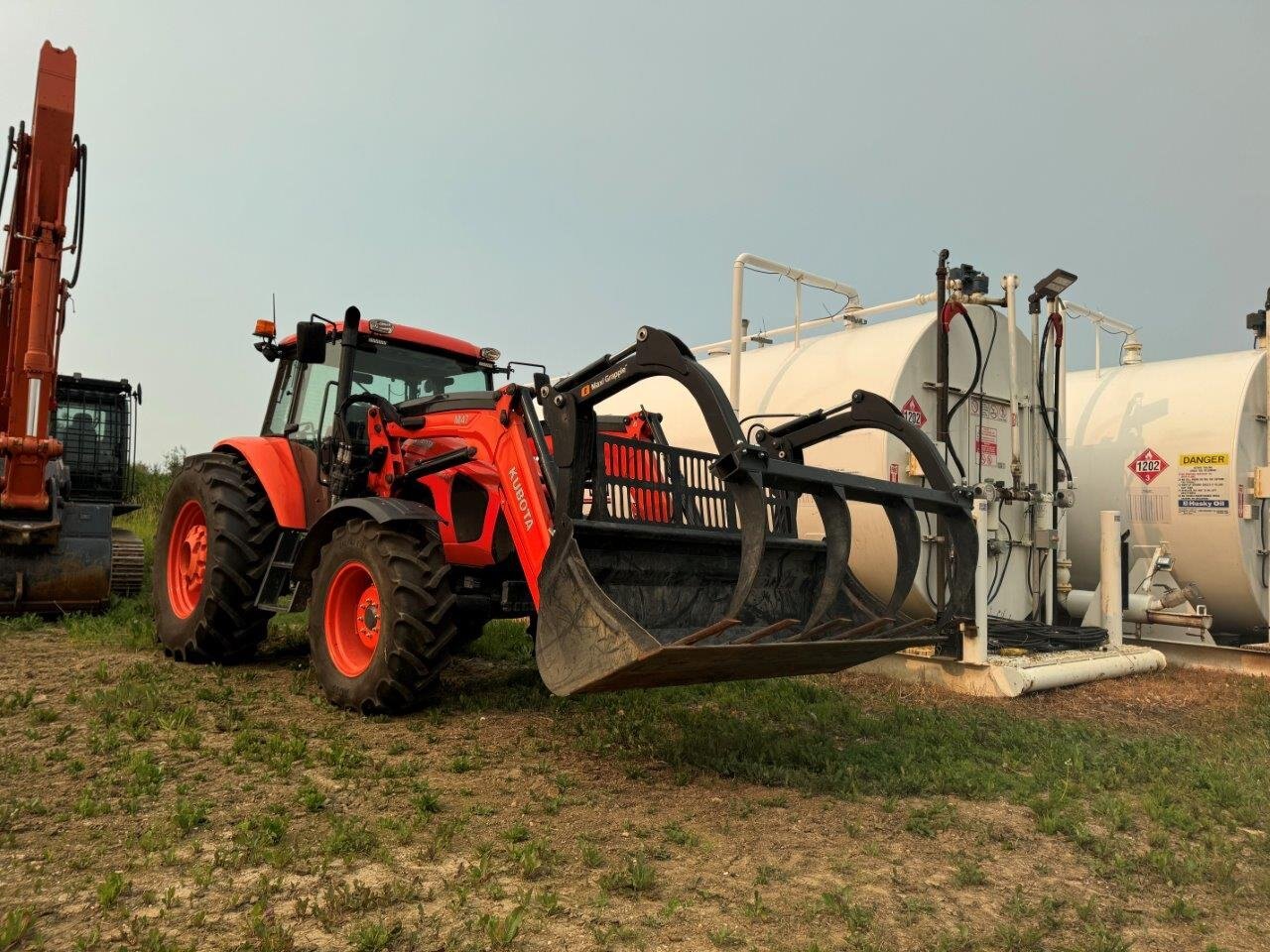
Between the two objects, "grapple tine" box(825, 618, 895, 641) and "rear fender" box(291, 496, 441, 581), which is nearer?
"grapple tine" box(825, 618, 895, 641)

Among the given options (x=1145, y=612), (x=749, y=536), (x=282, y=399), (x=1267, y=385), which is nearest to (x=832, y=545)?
(x=749, y=536)

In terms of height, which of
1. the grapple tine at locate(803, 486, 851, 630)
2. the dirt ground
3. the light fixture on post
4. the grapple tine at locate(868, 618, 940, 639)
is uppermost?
the light fixture on post

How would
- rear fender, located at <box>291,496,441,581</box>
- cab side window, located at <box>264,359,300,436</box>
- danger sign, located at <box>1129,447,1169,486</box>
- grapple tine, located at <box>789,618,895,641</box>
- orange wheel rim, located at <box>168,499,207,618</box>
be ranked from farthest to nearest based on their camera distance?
1. danger sign, located at <box>1129,447,1169,486</box>
2. cab side window, located at <box>264,359,300,436</box>
3. orange wheel rim, located at <box>168,499,207,618</box>
4. rear fender, located at <box>291,496,441,581</box>
5. grapple tine, located at <box>789,618,895,641</box>

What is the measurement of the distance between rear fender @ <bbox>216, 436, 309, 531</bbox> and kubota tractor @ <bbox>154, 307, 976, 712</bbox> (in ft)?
0.05

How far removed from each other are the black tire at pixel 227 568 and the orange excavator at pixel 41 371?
210cm

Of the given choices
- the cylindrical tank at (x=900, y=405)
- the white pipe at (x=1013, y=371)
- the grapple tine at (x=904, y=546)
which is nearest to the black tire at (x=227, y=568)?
the cylindrical tank at (x=900, y=405)

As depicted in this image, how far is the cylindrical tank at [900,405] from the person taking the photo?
25.8 ft

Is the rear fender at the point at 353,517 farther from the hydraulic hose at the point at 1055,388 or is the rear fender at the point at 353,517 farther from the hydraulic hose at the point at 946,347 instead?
the hydraulic hose at the point at 1055,388

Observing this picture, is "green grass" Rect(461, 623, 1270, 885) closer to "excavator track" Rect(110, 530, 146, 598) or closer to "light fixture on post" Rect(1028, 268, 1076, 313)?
"light fixture on post" Rect(1028, 268, 1076, 313)

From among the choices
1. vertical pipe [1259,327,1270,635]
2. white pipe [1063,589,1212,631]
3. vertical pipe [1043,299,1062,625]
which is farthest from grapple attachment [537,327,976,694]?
vertical pipe [1259,327,1270,635]

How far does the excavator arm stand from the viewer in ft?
26.8

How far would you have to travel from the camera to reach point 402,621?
500 cm

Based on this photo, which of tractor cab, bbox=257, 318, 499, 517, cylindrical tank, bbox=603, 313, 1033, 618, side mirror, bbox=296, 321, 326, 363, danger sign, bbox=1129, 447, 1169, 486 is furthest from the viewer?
danger sign, bbox=1129, 447, 1169, 486

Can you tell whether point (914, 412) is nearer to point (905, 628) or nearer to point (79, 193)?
point (905, 628)
